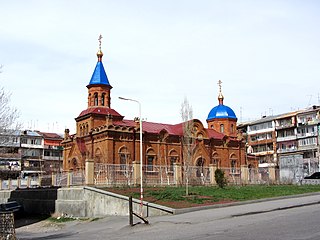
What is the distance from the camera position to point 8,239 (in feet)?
36.6

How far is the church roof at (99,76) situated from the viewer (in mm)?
43125

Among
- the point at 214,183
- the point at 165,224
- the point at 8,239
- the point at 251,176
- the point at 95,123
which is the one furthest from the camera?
the point at 95,123

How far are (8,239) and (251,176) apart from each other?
90.2 feet

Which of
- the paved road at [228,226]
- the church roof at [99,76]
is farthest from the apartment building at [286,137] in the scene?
the paved road at [228,226]

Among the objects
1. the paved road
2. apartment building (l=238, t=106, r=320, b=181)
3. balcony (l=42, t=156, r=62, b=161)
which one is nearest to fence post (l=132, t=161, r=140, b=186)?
the paved road

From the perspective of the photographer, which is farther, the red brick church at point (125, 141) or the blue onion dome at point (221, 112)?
the blue onion dome at point (221, 112)

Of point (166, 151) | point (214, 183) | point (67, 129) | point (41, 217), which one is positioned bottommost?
point (41, 217)

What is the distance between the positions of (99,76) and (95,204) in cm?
2314

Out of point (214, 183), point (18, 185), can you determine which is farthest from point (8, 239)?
point (18, 185)

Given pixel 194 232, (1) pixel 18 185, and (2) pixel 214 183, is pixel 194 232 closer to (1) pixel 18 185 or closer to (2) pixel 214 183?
(2) pixel 214 183

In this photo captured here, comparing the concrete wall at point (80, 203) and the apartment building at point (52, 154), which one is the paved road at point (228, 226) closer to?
the concrete wall at point (80, 203)

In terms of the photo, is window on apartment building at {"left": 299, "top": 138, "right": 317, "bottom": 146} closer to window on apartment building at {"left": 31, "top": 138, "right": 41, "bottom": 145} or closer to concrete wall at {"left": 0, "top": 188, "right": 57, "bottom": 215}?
window on apartment building at {"left": 31, "top": 138, "right": 41, "bottom": 145}

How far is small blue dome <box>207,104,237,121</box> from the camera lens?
176 feet

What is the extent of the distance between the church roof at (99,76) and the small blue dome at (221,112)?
57.0 ft
